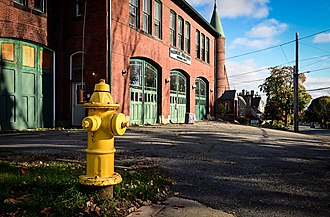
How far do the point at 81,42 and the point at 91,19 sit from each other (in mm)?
1207

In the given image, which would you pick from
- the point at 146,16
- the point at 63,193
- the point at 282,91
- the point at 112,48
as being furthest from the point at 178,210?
the point at 282,91

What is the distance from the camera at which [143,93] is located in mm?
15805

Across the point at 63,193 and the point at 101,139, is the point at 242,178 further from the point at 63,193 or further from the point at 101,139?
the point at 63,193

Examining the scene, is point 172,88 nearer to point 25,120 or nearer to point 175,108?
point 175,108

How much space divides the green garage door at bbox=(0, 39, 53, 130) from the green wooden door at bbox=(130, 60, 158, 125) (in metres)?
4.29

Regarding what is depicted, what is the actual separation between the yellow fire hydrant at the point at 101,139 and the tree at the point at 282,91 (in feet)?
138

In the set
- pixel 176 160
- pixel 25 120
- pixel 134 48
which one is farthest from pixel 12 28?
pixel 176 160

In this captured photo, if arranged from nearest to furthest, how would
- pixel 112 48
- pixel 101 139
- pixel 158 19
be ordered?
Answer: 1. pixel 101 139
2. pixel 112 48
3. pixel 158 19

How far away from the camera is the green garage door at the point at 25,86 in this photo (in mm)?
10680

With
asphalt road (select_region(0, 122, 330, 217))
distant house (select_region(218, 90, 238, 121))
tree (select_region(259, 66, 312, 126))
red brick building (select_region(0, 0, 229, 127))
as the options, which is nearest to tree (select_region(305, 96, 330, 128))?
tree (select_region(259, 66, 312, 126))

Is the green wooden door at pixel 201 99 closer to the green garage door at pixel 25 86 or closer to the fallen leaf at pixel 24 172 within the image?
the green garage door at pixel 25 86

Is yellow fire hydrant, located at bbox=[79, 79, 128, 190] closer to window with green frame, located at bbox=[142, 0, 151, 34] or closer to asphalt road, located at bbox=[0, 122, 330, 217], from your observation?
asphalt road, located at bbox=[0, 122, 330, 217]

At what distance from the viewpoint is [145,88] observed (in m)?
16.1

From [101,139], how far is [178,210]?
1075 millimetres
